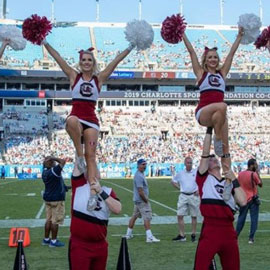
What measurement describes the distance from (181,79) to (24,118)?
1678cm

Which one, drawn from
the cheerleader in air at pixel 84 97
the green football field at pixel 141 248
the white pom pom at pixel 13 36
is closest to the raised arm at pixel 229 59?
the cheerleader in air at pixel 84 97

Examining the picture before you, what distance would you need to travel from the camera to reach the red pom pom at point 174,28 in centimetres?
570

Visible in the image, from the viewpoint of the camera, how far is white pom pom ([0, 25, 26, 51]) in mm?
6020

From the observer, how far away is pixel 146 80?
56.7 metres

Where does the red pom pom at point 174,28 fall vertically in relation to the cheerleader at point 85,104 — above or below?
above

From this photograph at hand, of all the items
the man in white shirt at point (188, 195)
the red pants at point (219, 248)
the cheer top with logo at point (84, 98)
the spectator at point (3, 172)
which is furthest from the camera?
the spectator at point (3, 172)

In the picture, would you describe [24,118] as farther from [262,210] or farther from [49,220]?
[49,220]

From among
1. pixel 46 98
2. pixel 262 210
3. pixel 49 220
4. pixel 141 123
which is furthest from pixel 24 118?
pixel 49 220

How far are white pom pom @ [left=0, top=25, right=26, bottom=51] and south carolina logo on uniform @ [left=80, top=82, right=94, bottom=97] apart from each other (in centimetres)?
135

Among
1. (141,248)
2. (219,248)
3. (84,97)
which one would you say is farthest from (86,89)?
(141,248)

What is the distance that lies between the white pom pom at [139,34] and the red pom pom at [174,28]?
178mm

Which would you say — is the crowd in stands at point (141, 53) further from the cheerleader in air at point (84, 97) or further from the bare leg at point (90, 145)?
the bare leg at point (90, 145)

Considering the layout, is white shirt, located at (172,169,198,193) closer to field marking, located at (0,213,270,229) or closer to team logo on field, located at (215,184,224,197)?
field marking, located at (0,213,270,229)

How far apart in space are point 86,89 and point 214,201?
1.57m
